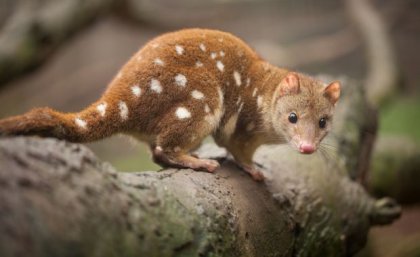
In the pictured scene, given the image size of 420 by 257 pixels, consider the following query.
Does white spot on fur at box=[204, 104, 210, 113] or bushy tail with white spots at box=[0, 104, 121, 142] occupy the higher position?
white spot on fur at box=[204, 104, 210, 113]

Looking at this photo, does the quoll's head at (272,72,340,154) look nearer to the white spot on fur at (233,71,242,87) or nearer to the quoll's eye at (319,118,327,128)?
the quoll's eye at (319,118,327,128)

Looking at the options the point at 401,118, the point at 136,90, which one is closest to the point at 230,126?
the point at 136,90

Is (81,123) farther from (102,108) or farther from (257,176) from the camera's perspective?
(257,176)

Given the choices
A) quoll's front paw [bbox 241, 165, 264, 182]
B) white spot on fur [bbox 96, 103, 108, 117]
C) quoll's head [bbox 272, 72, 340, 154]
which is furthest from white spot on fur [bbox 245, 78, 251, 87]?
white spot on fur [bbox 96, 103, 108, 117]

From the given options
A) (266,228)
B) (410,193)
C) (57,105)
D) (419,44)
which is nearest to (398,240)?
(410,193)

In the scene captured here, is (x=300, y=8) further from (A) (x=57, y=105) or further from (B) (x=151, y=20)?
(A) (x=57, y=105)

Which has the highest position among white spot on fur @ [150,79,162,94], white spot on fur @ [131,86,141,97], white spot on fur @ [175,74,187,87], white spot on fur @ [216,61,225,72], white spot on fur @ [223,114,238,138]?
white spot on fur @ [216,61,225,72]

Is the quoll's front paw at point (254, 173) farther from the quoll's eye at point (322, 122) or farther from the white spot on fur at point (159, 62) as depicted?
the white spot on fur at point (159, 62)
